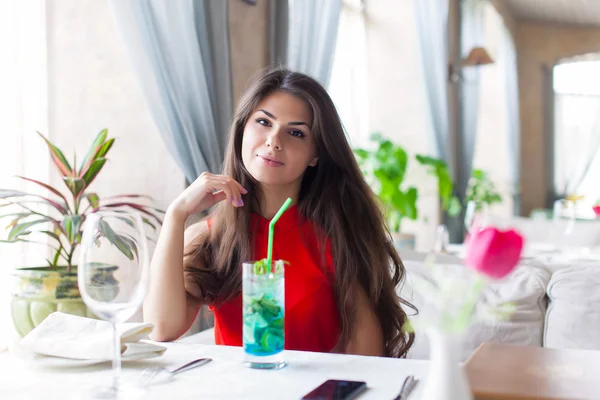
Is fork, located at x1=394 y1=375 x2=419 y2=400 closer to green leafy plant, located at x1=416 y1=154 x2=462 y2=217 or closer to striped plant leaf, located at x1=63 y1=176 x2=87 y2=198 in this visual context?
striped plant leaf, located at x1=63 y1=176 x2=87 y2=198

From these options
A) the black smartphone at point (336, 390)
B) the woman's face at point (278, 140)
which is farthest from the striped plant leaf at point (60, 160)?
the black smartphone at point (336, 390)

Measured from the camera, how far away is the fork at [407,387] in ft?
3.48

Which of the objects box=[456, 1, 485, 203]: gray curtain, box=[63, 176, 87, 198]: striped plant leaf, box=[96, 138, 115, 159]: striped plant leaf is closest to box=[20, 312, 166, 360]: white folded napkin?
box=[63, 176, 87, 198]: striped plant leaf

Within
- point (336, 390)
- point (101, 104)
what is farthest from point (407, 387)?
point (101, 104)

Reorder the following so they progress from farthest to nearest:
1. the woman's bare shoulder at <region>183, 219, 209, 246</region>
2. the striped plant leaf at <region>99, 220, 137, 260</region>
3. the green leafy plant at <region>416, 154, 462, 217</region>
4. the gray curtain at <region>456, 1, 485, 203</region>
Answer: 1. the gray curtain at <region>456, 1, 485, 203</region>
2. the green leafy plant at <region>416, 154, 462, 217</region>
3. the woman's bare shoulder at <region>183, 219, 209, 246</region>
4. the striped plant leaf at <region>99, 220, 137, 260</region>

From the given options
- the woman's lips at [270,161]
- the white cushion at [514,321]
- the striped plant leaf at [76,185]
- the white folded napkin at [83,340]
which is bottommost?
the white cushion at [514,321]

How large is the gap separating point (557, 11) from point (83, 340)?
9636mm

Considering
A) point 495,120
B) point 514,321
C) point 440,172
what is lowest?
point 514,321

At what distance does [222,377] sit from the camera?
3.86ft

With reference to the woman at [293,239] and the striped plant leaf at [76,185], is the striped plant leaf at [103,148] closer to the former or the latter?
the striped plant leaf at [76,185]

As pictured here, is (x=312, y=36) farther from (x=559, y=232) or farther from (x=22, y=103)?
(x=559, y=232)

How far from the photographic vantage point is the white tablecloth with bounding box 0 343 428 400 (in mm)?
1081

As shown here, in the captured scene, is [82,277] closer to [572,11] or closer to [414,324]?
[414,324]

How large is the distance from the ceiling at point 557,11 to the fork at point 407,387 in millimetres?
9152
